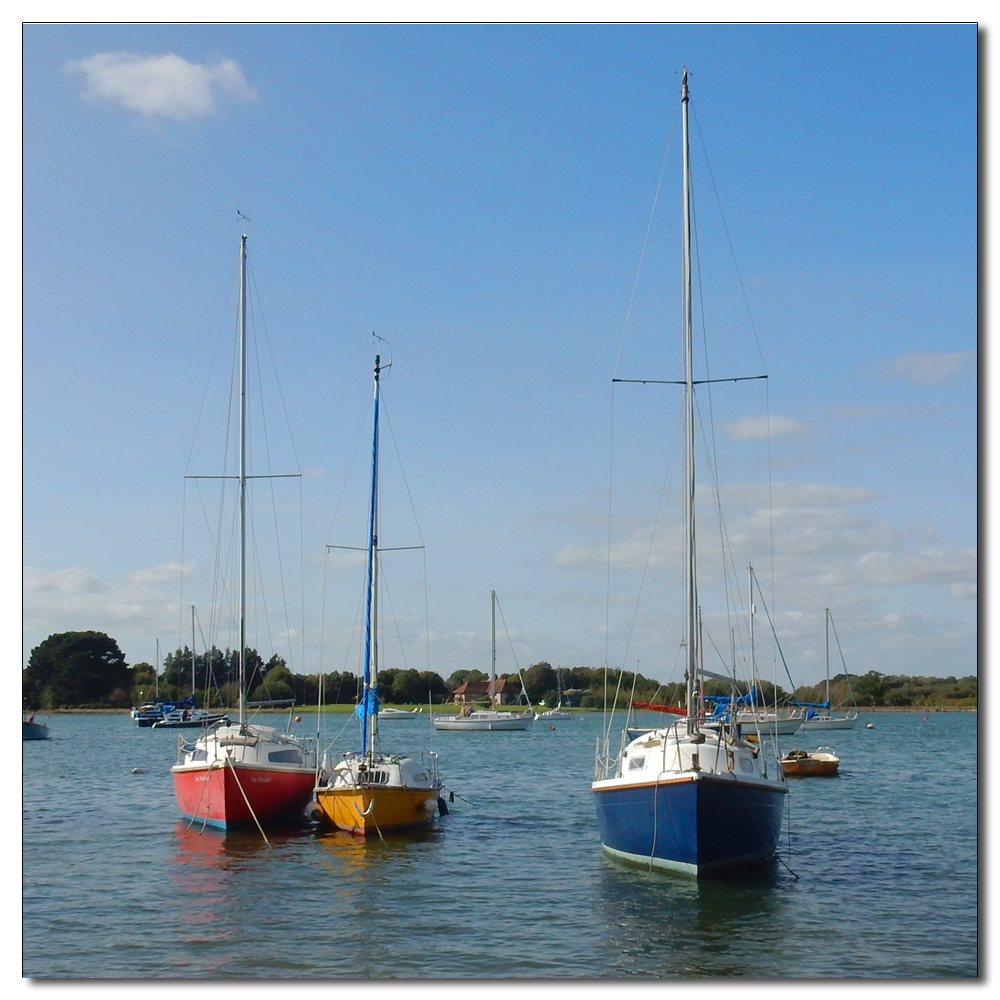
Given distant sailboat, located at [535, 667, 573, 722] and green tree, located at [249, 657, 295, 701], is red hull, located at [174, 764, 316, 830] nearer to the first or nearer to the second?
green tree, located at [249, 657, 295, 701]

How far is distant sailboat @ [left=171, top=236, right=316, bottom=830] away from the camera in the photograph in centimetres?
2119

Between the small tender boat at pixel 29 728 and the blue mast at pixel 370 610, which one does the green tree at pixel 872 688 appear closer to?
the blue mast at pixel 370 610

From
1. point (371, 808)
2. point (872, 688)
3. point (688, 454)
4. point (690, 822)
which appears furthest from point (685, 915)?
point (371, 808)

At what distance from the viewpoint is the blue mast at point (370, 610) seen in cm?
2059

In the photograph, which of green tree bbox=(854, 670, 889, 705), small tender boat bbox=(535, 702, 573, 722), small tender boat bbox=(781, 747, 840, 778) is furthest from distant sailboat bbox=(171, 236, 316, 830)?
small tender boat bbox=(535, 702, 573, 722)

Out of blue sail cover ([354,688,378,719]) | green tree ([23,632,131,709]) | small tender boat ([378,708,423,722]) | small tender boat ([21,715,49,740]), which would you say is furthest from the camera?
small tender boat ([378,708,423,722])

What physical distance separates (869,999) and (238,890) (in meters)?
9.12

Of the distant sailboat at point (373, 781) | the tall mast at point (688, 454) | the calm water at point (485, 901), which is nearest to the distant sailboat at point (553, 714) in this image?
the calm water at point (485, 901)

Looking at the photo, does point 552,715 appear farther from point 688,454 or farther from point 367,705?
point 688,454

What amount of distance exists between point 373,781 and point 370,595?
11.1 feet

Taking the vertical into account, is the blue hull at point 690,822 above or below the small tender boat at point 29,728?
below

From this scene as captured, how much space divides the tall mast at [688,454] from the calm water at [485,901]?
2.71 m

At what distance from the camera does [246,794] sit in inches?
839

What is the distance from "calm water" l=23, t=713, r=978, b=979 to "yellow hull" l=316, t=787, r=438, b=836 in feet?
1.18
